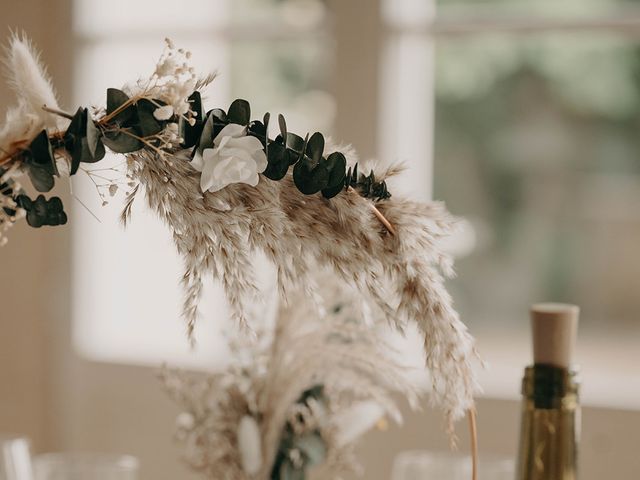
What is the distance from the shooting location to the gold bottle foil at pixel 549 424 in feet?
2.86

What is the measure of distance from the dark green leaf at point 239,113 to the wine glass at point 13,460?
1.60ft

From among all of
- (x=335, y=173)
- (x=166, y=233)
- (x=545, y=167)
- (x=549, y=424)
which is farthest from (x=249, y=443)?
(x=545, y=167)

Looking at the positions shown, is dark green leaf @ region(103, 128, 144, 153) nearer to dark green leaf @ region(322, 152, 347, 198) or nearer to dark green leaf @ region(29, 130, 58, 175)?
dark green leaf @ region(29, 130, 58, 175)

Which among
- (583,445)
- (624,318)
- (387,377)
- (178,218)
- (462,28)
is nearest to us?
(178,218)

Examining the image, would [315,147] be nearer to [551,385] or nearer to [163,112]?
[163,112]

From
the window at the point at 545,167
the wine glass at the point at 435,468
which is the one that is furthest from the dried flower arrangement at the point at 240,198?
the window at the point at 545,167

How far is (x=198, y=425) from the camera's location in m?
1.24

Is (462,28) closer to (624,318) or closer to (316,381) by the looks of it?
(316,381)

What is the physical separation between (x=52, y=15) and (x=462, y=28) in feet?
3.84

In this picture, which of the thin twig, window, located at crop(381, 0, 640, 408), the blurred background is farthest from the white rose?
window, located at crop(381, 0, 640, 408)

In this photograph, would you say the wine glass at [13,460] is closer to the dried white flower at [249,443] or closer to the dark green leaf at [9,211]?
the dried white flower at [249,443]

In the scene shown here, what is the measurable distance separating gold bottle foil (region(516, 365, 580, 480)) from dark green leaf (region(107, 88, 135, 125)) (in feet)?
1.42

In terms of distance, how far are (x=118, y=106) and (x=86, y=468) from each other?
0.59 meters

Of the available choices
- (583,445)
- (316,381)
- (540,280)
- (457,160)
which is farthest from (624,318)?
(316,381)
